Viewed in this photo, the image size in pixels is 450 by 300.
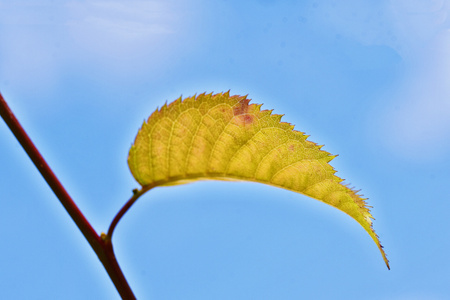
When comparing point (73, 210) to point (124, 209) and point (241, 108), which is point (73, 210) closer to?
point (124, 209)

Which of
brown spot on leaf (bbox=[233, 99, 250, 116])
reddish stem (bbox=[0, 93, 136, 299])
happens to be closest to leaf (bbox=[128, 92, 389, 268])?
brown spot on leaf (bbox=[233, 99, 250, 116])

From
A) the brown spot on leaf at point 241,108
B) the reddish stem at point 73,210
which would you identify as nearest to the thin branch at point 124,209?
the reddish stem at point 73,210

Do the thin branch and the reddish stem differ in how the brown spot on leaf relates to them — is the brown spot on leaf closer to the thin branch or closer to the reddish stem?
the thin branch

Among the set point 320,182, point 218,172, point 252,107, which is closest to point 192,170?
point 218,172

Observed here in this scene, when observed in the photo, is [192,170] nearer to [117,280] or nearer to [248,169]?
[248,169]

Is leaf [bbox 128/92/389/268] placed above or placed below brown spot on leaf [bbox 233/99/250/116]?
below

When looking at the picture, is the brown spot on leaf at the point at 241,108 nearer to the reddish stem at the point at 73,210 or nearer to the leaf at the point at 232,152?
the leaf at the point at 232,152
